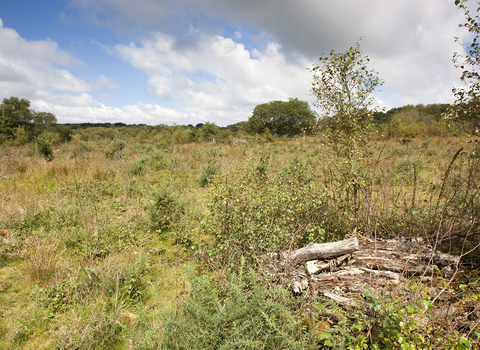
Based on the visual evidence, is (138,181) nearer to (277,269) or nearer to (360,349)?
(277,269)

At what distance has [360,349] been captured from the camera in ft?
5.62

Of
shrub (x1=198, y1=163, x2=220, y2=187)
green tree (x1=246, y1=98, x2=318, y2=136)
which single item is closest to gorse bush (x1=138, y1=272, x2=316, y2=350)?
shrub (x1=198, y1=163, x2=220, y2=187)

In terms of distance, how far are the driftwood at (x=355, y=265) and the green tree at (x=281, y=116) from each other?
118ft

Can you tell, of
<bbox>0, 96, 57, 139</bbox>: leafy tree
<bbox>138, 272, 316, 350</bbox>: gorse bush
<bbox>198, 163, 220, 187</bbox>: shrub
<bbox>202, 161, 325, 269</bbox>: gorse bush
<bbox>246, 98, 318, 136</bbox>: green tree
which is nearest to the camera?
<bbox>138, 272, 316, 350</bbox>: gorse bush

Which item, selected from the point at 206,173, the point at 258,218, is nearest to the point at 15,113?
the point at 206,173

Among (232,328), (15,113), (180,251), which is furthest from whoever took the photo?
(15,113)

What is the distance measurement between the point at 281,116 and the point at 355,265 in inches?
1491

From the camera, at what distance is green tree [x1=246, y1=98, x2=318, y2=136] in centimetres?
3803

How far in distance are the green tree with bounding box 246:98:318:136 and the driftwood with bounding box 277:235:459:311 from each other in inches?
1414

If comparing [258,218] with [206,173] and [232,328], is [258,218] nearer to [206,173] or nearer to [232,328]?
[232,328]

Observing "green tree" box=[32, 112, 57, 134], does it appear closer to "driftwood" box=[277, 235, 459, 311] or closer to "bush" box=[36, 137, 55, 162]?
"bush" box=[36, 137, 55, 162]

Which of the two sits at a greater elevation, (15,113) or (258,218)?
(15,113)

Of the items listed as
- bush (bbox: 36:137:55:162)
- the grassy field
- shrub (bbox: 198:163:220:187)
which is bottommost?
the grassy field

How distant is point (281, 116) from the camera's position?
3853 cm
